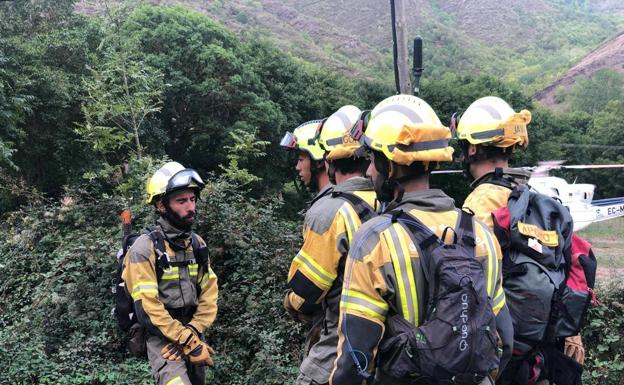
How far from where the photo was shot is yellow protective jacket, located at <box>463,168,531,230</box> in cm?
295

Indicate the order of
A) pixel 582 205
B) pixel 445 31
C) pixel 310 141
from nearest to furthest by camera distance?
1. pixel 310 141
2. pixel 582 205
3. pixel 445 31

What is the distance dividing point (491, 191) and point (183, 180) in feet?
7.75

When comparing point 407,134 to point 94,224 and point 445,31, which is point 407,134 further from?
point 445,31

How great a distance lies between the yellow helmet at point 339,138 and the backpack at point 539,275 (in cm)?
96

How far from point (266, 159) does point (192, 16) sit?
11.5 meters

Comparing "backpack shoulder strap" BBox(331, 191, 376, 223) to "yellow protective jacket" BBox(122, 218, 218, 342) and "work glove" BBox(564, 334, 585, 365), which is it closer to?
"work glove" BBox(564, 334, 585, 365)

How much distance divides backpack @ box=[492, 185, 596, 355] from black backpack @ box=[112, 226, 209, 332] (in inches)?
94.3

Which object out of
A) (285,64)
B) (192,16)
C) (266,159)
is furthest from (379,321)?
(192,16)

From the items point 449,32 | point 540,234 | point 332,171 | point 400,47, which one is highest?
point 449,32

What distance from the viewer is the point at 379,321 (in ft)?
6.75

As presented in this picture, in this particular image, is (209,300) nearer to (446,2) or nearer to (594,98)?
(594,98)

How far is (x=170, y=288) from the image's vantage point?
A: 4004 millimetres

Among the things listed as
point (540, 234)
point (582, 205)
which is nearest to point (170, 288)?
point (540, 234)

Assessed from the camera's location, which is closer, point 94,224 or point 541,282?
point 541,282
